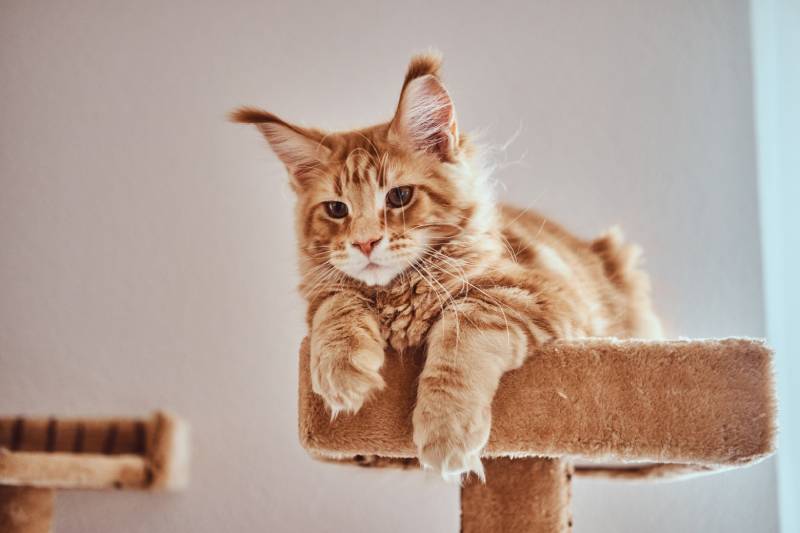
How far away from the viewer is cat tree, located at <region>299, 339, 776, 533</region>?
3.22 feet

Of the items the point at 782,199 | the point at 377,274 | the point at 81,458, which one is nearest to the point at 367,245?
the point at 377,274

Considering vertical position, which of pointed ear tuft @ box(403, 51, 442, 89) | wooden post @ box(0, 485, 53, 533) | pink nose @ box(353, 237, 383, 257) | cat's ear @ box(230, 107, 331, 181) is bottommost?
wooden post @ box(0, 485, 53, 533)

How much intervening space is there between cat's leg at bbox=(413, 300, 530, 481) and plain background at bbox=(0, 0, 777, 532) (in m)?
1.17

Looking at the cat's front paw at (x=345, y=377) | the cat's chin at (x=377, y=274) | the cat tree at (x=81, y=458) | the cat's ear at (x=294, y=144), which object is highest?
the cat's ear at (x=294, y=144)

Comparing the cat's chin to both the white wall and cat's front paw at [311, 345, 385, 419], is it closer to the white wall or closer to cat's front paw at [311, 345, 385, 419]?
cat's front paw at [311, 345, 385, 419]

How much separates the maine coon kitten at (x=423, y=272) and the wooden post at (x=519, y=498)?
0.17 metres

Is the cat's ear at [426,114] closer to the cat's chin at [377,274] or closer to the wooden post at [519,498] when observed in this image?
the cat's chin at [377,274]

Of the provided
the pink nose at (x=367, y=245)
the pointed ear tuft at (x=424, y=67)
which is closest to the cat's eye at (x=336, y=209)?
the pink nose at (x=367, y=245)

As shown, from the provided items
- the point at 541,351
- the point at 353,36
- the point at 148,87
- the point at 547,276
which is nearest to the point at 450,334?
the point at 541,351

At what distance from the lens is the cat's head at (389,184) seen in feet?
3.67

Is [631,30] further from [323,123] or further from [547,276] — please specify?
[547,276]

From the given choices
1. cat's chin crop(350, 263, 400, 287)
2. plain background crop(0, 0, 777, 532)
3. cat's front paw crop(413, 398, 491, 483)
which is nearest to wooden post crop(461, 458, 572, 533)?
cat's front paw crop(413, 398, 491, 483)

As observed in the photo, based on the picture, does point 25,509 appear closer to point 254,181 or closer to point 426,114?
point 254,181

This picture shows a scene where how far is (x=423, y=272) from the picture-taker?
1.16 meters
